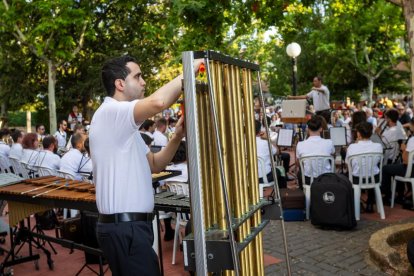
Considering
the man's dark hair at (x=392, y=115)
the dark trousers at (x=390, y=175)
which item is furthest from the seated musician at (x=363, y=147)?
the man's dark hair at (x=392, y=115)

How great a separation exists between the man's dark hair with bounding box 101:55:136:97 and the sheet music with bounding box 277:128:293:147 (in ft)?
25.3

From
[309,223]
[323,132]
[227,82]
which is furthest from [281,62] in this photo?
[227,82]

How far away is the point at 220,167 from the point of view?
90.4 inches

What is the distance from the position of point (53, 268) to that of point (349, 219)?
4.23 metres


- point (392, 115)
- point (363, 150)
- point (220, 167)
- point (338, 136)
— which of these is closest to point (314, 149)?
point (363, 150)

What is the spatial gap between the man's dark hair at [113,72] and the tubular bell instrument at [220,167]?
2.13 feet

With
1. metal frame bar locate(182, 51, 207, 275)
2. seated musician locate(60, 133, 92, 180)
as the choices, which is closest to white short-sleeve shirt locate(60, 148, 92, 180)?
seated musician locate(60, 133, 92, 180)

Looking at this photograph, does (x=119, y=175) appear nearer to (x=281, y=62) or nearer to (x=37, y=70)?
(x=37, y=70)

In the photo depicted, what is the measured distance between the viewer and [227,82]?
2.61m

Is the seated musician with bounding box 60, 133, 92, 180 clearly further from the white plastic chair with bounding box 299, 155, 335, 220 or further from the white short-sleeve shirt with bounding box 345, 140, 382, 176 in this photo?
the white short-sleeve shirt with bounding box 345, 140, 382, 176

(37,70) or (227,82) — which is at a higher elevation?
(37,70)

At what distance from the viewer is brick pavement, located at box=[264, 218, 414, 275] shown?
17.0ft

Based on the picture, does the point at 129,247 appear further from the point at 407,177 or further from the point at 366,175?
the point at 407,177

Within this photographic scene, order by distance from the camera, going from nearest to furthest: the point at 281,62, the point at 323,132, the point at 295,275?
the point at 295,275 → the point at 323,132 → the point at 281,62
